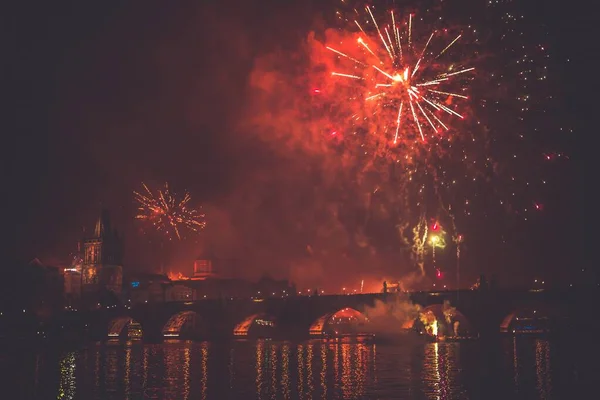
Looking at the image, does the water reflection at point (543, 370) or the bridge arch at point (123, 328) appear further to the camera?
the bridge arch at point (123, 328)

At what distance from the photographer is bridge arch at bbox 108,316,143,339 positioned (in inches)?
5335

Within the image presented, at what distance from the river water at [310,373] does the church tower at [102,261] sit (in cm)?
6271

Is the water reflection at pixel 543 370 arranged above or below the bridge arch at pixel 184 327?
below

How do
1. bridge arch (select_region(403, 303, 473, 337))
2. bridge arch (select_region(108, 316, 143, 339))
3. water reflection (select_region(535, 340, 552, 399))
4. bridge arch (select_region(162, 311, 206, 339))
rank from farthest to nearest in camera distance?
bridge arch (select_region(108, 316, 143, 339)), bridge arch (select_region(162, 311, 206, 339)), bridge arch (select_region(403, 303, 473, 337)), water reflection (select_region(535, 340, 552, 399))

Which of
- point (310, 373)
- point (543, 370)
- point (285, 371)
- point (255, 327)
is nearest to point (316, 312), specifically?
point (255, 327)

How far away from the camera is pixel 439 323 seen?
115 metres

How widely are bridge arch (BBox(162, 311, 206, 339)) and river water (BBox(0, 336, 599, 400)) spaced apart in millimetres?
38650

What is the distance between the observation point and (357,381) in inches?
2371

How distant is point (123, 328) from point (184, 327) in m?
9.90

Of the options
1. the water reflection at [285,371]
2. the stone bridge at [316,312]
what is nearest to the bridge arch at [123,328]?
the stone bridge at [316,312]

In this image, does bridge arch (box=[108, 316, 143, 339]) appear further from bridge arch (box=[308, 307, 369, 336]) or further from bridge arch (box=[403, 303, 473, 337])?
bridge arch (box=[403, 303, 473, 337])

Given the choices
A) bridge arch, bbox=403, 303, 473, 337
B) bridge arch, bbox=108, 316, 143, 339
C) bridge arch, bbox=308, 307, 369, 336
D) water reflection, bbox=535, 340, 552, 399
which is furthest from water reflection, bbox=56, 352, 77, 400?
bridge arch, bbox=108, 316, 143, 339

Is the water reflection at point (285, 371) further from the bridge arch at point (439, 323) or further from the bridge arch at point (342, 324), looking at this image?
the bridge arch at point (342, 324)

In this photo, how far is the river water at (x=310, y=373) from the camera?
54.8 metres
